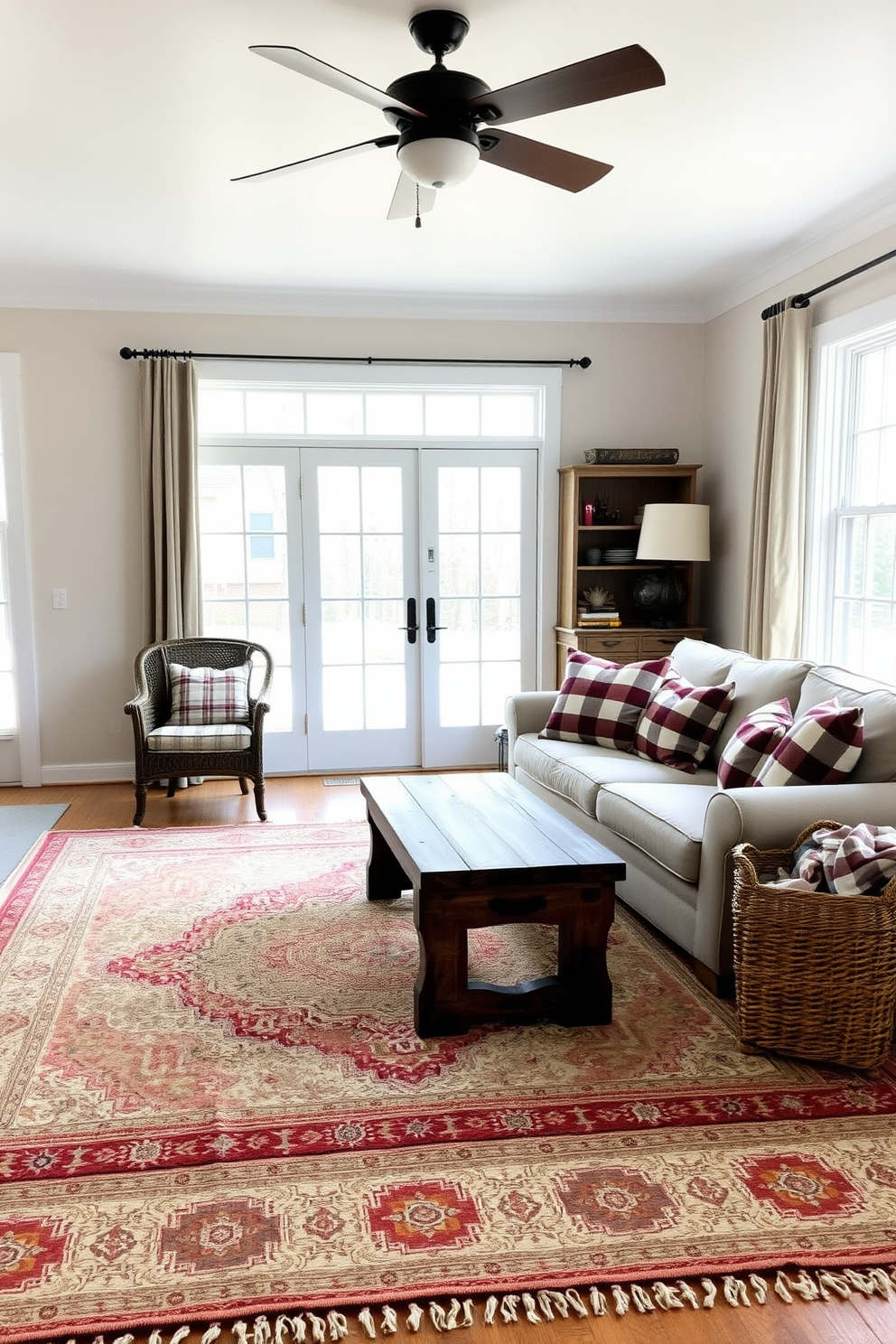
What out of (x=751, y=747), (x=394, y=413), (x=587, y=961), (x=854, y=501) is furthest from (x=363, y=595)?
(x=587, y=961)

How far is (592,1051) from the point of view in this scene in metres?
2.66

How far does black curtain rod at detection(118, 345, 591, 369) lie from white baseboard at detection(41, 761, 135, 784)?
230cm

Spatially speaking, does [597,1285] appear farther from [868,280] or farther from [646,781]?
[868,280]

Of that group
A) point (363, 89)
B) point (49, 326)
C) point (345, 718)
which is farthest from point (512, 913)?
point (49, 326)

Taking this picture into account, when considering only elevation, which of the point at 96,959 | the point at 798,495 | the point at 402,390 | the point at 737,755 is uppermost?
the point at 402,390

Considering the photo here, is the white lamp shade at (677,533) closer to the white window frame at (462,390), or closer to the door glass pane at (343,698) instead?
the white window frame at (462,390)

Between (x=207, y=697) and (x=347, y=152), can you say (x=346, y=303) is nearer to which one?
(x=207, y=697)

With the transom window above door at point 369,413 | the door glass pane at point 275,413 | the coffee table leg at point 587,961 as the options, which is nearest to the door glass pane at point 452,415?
the transom window above door at point 369,413

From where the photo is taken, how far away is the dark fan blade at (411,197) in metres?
3.14

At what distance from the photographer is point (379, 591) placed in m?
5.99

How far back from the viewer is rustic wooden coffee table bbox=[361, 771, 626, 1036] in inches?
105

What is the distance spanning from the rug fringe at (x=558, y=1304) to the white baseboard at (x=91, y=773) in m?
4.39

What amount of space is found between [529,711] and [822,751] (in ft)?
→ 6.40

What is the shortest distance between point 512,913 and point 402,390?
3997mm
